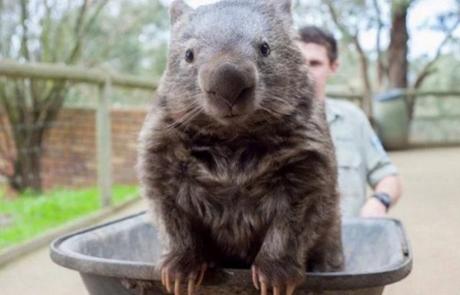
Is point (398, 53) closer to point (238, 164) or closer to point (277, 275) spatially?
point (238, 164)

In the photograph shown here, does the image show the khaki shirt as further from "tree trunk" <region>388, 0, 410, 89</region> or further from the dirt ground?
"tree trunk" <region>388, 0, 410, 89</region>

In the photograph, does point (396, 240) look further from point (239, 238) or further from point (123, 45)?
point (123, 45)

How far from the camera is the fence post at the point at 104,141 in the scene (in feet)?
15.0

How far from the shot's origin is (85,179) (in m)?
6.46

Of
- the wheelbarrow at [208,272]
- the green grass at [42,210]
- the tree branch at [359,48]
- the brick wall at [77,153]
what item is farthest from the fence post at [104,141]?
the tree branch at [359,48]

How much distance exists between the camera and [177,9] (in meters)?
1.77

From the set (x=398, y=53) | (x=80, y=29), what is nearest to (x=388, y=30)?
(x=398, y=53)

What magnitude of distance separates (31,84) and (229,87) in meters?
5.01

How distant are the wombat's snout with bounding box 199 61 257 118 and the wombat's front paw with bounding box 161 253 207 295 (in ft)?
1.01

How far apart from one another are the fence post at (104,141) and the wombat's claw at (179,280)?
3.23 m

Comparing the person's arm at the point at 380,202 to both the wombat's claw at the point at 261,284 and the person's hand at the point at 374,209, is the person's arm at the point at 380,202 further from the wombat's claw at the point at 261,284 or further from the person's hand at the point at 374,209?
the wombat's claw at the point at 261,284

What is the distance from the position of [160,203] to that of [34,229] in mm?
2851

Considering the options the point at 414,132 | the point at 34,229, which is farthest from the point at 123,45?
the point at 34,229

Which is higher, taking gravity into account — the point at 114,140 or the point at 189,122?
the point at 189,122
